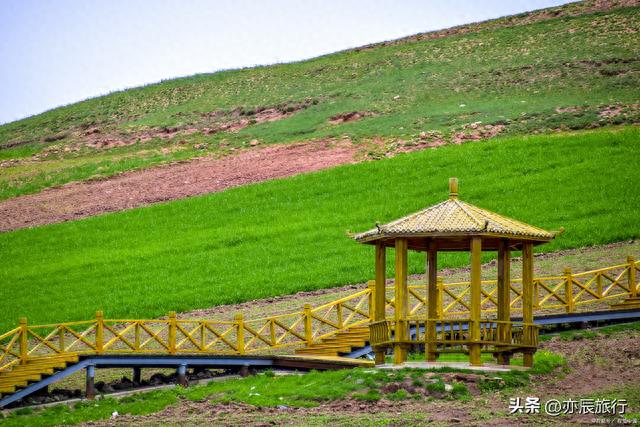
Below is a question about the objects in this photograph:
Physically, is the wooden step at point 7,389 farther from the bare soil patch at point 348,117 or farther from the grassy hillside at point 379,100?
the bare soil patch at point 348,117

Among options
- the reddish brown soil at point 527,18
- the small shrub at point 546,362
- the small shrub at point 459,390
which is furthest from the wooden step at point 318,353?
the reddish brown soil at point 527,18

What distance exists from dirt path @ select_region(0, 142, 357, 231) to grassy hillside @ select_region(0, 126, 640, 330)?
8.46 ft

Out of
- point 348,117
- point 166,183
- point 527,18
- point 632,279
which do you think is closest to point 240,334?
point 632,279

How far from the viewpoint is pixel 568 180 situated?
5381cm

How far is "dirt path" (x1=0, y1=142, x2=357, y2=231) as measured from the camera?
64562 mm

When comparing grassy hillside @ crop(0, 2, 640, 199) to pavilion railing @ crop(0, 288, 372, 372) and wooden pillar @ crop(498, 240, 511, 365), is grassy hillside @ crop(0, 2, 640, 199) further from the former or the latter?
wooden pillar @ crop(498, 240, 511, 365)

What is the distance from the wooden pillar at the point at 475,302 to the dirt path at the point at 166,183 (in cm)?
3744

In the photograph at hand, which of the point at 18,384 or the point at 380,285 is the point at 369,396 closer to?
the point at 380,285

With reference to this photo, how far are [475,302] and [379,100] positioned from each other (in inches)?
2138

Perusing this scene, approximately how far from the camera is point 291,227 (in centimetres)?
5381

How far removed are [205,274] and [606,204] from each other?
55.1 feet

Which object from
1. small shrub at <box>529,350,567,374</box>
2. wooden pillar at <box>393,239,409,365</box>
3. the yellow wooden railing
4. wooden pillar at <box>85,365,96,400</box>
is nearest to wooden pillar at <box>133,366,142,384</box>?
the yellow wooden railing

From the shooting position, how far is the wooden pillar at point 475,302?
27.9m

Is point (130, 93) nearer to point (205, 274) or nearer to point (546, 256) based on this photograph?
point (205, 274)
